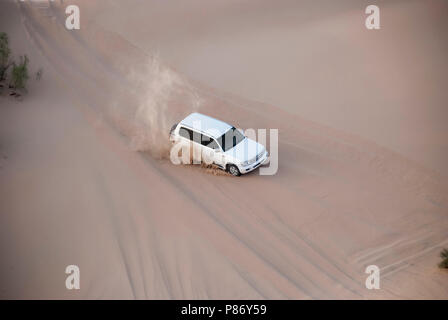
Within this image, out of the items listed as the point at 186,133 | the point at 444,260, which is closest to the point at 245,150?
the point at 186,133

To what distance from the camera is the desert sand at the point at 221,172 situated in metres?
11.5

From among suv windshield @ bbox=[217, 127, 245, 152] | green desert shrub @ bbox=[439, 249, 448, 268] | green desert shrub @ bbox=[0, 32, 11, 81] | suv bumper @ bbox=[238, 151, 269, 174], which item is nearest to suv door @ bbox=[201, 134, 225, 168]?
suv windshield @ bbox=[217, 127, 245, 152]

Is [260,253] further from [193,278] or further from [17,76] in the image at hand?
[17,76]

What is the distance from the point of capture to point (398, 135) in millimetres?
16672

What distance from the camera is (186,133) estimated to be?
14.9 m

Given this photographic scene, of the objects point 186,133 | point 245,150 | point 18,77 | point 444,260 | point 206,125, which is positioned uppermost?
point 18,77

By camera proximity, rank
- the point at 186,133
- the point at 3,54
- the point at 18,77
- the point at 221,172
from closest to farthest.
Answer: the point at 221,172
the point at 186,133
the point at 18,77
the point at 3,54

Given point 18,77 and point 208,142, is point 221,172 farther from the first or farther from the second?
point 18,77

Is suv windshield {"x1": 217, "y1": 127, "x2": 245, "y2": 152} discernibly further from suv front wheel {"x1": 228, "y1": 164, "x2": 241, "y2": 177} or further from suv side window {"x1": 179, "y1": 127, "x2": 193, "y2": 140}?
suv side window {"x1": 179, "y1": 127, "x2": 193, "y2": 140}

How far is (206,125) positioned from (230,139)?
87cm

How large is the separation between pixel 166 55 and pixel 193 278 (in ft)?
41.5

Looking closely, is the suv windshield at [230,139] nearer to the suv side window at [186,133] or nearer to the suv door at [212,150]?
the suv door at [212,150]

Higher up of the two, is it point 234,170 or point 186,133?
point 186,133

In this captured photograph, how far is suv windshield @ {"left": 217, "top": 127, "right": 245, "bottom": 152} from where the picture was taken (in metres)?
14.6
